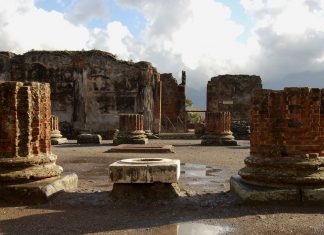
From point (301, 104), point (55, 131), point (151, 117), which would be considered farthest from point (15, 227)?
point (151, 117)

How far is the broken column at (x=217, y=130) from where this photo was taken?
53.5 feet

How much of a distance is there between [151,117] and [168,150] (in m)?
9.37

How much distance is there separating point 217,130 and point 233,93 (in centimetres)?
1362

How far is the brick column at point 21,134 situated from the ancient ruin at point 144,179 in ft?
3.09

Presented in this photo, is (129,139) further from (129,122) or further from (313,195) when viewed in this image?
(313,195)

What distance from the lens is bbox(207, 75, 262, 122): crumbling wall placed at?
29.5 meters

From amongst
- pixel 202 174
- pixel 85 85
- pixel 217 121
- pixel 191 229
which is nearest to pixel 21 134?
pixel 191 229

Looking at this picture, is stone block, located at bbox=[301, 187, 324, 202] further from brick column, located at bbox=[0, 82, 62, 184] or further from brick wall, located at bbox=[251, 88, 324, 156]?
brick column, located at bbox=[0, 82, 62, 184]

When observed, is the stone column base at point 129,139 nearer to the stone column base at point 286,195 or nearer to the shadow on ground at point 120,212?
the shadow on ground at point 120,212

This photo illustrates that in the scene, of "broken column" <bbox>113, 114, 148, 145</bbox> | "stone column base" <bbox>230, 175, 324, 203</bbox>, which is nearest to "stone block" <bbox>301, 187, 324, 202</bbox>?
"stone column base" <bbox>230, 175, 324, 203</bbox>

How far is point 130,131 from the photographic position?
54.1ft

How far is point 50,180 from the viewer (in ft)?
18.1

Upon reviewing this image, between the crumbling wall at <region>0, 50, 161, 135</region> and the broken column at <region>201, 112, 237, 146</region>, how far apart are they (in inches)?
210

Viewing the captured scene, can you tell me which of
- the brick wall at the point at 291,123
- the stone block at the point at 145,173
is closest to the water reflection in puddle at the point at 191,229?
the stone block at the point at 145,173
